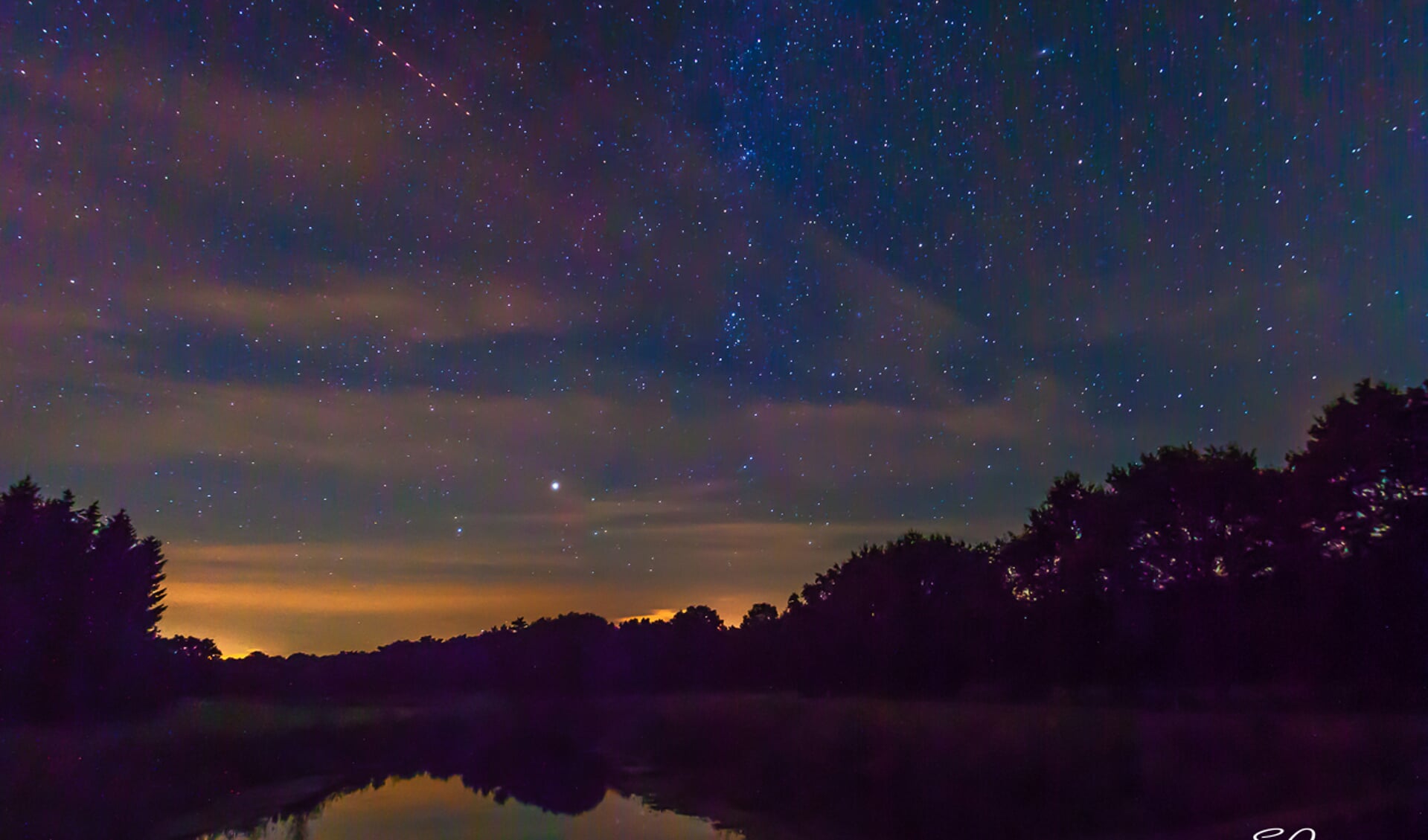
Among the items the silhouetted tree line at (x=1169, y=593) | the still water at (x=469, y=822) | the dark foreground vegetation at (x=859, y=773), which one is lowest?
the still water at (x=469, y=822)

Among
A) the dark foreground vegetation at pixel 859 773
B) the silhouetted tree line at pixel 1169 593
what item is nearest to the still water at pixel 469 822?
the dark foreground vegetation at pixel 859 773

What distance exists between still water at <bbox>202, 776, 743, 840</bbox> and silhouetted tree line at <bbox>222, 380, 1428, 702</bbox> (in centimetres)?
1700

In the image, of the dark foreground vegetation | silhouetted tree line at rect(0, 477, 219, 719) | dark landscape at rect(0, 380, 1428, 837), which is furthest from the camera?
silhouetted tree line at rect(0, 477, 219, 719)

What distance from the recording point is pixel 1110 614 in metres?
34.4

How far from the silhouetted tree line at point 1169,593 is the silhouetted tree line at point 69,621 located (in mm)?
21114

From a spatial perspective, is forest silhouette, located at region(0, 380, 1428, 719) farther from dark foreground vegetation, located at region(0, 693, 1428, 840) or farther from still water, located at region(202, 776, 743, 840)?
still water, located at region(202, 776, 743, 840)

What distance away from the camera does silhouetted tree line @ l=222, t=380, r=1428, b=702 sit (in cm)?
2697

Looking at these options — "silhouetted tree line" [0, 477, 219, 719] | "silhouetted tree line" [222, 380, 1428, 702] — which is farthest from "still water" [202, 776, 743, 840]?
A: "silhouetted tree line" [222, 380, 1428, 702]

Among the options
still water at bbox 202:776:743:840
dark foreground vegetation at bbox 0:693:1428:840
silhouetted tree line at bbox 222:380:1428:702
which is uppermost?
silhouetted tree line at bbox 222:380:1428:702

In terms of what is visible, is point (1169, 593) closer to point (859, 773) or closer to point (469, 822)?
point (859, 773)

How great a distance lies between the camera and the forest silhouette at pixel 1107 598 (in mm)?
27406

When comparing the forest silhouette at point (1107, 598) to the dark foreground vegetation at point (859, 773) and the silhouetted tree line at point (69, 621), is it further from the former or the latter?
the dark foreground vegetation at point (859, 773)

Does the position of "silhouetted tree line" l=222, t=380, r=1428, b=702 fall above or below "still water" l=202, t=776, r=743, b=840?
above

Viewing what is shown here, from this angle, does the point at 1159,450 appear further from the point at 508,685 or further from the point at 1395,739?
the point at 508,685
